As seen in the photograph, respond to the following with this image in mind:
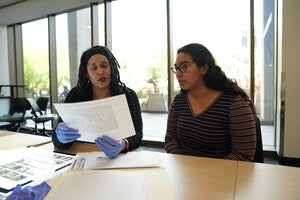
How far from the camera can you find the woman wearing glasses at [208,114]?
1.29 metres

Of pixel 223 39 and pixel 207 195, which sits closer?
pixel 207 195

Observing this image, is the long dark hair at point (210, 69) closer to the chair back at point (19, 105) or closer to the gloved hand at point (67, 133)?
the gloved hand at point (67, 133)

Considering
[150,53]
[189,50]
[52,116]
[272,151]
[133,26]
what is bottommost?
[272,151]

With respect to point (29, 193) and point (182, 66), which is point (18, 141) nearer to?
point (29, 193)

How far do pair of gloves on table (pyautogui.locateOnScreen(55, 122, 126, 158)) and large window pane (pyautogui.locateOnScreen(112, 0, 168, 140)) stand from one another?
2.73 metres

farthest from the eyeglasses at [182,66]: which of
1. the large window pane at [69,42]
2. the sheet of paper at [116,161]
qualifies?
the large window pane at [69,42]

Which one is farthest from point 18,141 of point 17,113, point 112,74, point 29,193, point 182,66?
point 17,113

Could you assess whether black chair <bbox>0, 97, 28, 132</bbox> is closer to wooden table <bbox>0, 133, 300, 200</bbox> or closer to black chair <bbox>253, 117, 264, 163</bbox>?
wooden table <bbox>0, 133, 300, 200</bbox>

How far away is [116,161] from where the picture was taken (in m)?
1.05

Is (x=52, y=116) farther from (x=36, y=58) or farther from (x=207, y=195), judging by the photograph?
(x=207, y=195)

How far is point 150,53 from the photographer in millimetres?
4090

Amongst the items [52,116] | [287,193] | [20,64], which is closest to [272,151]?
[287,193]

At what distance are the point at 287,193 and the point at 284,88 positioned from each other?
2.51 meters

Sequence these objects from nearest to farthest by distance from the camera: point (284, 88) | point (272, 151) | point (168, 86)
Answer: point (284, 88) < point (272, 151) < point (168, 86)
